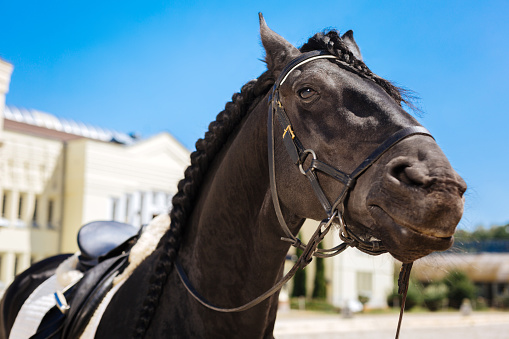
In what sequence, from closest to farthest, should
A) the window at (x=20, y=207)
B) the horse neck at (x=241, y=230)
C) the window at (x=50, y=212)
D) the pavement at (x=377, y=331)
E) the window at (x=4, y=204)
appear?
the horse neck at (x=241, y=230) → the pavement at (x=377, y=331) → the window at (x=4, y=204) → the window at (x=20, y=207) → the window at (x=50, y=212)

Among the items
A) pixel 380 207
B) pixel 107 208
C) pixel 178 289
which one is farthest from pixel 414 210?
pixel 107 208

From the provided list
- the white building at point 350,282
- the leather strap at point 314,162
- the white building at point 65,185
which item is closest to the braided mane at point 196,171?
the leather strap at point 314,162

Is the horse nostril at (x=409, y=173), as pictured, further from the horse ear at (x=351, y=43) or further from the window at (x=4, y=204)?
the window at (x=4, y=204)

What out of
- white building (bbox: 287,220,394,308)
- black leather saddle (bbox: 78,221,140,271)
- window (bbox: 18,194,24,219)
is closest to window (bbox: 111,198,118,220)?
window (bbox: 18,194,24,219)

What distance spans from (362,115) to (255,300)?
88 cm

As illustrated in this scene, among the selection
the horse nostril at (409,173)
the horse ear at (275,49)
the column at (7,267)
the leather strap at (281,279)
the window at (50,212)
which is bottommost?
the column at (7,267)

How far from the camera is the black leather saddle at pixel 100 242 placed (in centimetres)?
297

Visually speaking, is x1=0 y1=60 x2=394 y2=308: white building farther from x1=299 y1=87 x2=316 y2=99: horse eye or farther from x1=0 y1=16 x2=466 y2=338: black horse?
x1=299 y1=87 x2=316 y2=99: horse eye

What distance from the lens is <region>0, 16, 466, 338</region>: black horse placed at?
4.95 ft

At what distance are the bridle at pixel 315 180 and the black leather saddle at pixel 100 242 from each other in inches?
35.8

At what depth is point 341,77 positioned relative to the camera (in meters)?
1.84

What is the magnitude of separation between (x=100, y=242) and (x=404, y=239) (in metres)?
2.27

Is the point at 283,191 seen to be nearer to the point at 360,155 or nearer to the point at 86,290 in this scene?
the point at 360,155

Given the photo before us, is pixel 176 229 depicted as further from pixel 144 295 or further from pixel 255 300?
pixel 255 300
